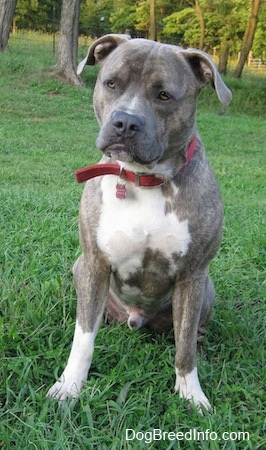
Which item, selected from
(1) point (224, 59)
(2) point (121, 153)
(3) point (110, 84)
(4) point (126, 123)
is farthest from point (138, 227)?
(1) point (224, 59)

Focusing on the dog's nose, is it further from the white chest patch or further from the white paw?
the white paw

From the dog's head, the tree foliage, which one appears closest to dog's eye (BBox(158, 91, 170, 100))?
the dog's head

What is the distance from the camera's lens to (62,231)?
12.2 feet

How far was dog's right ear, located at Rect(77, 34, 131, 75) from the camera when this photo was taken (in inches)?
89.3

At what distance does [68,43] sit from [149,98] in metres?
10.6

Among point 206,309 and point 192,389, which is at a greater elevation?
point 206,309

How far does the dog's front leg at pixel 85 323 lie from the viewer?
89.9 inches

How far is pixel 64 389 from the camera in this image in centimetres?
224

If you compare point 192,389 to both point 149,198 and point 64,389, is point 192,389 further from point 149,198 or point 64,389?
point 149,198

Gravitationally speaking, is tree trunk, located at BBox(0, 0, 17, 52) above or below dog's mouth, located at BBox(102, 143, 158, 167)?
below

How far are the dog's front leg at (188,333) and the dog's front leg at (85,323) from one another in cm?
32

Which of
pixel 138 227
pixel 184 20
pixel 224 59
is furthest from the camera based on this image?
pixel 184 20

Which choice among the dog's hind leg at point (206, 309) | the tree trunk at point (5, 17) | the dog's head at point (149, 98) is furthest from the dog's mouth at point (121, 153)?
the tree trunk at point (5, 17)

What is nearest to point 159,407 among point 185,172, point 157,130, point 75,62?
point 185,172
